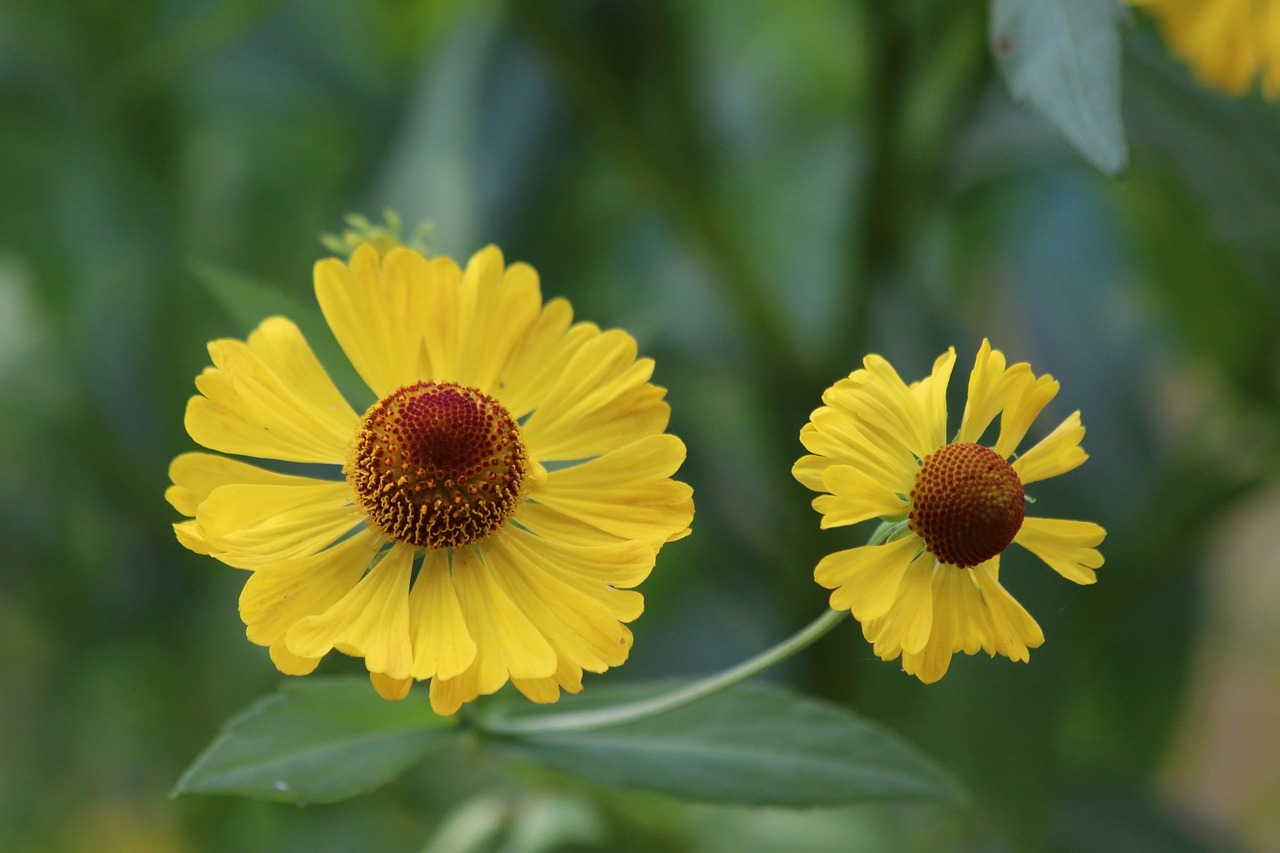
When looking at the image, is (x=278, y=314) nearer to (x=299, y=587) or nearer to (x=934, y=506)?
(x=299, y=587)

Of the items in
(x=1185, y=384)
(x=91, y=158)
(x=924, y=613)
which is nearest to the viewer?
(x=924, y=613)

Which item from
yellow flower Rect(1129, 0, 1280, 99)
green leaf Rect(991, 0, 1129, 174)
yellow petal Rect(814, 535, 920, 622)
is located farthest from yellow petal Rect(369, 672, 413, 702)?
yellow flower Rect(1129, 0, 1280, 99)

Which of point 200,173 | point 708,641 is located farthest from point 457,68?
point 708,641

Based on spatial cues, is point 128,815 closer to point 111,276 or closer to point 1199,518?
point 111,276

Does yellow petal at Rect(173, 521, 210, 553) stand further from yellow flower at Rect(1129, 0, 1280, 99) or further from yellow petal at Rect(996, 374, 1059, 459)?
yellow flower at Rect(1129, 0, 1280, 99)

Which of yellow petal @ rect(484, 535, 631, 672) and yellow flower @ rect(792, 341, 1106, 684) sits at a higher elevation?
yellow flower @ rect(792, 341, 1106, 684)
